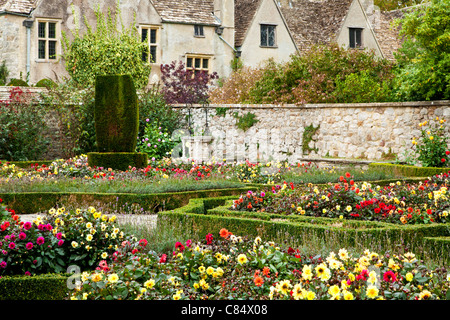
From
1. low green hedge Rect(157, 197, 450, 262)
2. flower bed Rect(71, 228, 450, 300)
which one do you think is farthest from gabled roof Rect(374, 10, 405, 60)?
flower bed Rect(71, 228, 450, 300)

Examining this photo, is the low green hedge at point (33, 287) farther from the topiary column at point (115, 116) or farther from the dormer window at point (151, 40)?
the dormer window at point (151, 40)

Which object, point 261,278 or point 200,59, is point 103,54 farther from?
point 261,278

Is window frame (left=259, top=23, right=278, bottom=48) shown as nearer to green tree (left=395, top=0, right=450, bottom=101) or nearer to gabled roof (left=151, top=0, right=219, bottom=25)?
gabled roof (left=151, top=0, right=219, bottom=25)

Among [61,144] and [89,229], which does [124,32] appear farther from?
[89,229]

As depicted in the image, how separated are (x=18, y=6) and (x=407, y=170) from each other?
16.9 meters

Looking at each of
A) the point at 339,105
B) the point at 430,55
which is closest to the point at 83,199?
the point at 430,55

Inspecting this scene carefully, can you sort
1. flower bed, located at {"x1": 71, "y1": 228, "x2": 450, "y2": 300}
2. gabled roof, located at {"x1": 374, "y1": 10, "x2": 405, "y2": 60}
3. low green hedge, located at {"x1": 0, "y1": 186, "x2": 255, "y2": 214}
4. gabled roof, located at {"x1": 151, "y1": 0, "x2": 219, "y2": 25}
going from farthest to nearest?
gabled roof, located at {"x1": 374, "y1": 10, "x2": 405, "y2": 60} < gabled roof, located at {"x1": 151, "y1": 0, "x2": 219, "y2": 25} < low green hedge, located at {"x1": 0, "y1": 186, "x2": 255, "y2": 214} < flower bed, located at {"x1": 71, "y1": 228, "x2": 450, "y2": 300}

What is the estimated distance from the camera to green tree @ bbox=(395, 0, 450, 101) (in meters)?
15.8

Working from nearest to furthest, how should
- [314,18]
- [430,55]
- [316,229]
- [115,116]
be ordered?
[316,229], [115,116], [430,55], [314,18]

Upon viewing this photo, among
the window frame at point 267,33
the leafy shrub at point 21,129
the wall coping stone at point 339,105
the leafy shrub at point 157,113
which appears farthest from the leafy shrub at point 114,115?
the window frame at point 267,33

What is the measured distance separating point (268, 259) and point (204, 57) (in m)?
23.9

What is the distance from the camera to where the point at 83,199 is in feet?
35.0

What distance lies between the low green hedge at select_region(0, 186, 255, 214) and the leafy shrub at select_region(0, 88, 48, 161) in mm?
7375
